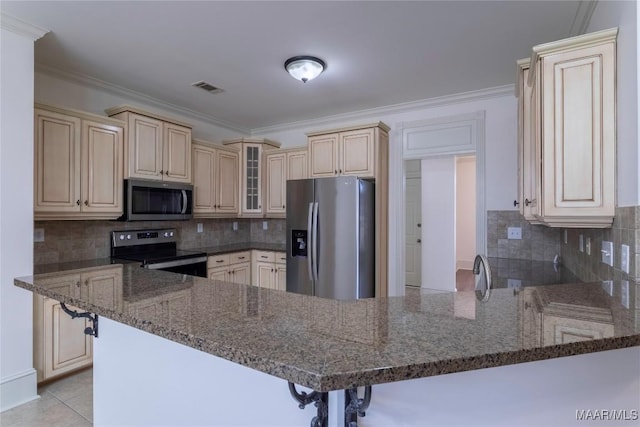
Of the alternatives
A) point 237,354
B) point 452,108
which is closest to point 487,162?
point 452,108

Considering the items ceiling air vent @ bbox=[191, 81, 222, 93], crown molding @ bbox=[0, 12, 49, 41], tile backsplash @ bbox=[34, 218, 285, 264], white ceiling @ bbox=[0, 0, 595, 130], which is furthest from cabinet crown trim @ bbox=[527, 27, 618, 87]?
tile backsplash @ bbox=[34, 218, 285, 264]

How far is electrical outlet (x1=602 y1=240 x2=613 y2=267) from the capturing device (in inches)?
60.0

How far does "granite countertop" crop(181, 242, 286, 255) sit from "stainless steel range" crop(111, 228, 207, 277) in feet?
Result: 0.77

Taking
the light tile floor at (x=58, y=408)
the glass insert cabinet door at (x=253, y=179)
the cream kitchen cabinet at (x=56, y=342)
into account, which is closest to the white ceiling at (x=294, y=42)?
the glass insert cabinet door at (x=253, y=179)

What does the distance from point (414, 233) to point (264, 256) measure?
2.85 metres

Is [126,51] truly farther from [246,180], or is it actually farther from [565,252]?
[565,252]

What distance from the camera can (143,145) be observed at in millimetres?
3096

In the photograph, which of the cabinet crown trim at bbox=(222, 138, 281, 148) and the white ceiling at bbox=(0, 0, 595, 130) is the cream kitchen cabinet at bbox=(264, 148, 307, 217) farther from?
the white ceiling at bbox=(0, 0, 595, 130)

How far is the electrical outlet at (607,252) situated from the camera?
152 centimetres

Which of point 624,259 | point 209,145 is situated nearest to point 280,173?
point 209,145

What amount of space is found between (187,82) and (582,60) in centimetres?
297

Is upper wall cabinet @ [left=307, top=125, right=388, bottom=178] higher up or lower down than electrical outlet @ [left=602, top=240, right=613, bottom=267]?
higher up

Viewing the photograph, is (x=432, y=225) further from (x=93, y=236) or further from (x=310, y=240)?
(x=93, y=236)

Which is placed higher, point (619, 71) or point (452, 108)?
point (452, 108)
